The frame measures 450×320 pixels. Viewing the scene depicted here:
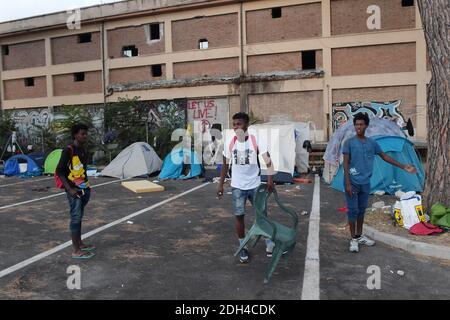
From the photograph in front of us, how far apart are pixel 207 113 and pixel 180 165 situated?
649 cm

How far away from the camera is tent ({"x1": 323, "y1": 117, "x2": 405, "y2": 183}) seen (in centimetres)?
1123

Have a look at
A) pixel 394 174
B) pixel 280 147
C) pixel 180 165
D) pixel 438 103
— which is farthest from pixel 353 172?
pixel 180 165

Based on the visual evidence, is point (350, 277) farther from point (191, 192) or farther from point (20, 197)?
point (20, 197)

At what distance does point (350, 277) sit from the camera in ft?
14.9

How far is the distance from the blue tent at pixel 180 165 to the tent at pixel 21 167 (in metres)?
5.58

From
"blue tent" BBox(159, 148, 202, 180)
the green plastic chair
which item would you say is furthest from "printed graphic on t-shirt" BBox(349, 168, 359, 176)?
"blue tent" BBox(159, 148, 202, 180)

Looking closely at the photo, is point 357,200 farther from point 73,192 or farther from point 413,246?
point 73,192

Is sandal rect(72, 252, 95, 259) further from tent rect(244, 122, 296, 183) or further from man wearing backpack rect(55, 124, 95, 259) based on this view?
tent rect(244, 122, 296, 183)

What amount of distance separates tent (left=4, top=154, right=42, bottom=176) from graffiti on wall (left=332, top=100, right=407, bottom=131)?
13071 millimetres

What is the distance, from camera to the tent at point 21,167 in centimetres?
1647

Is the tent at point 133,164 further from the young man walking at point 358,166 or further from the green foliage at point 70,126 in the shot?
the young man walking at point 358,166

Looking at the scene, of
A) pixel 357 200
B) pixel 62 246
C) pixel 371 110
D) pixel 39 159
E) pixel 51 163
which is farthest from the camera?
pixel 371 110

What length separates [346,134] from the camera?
11625 millimetres
